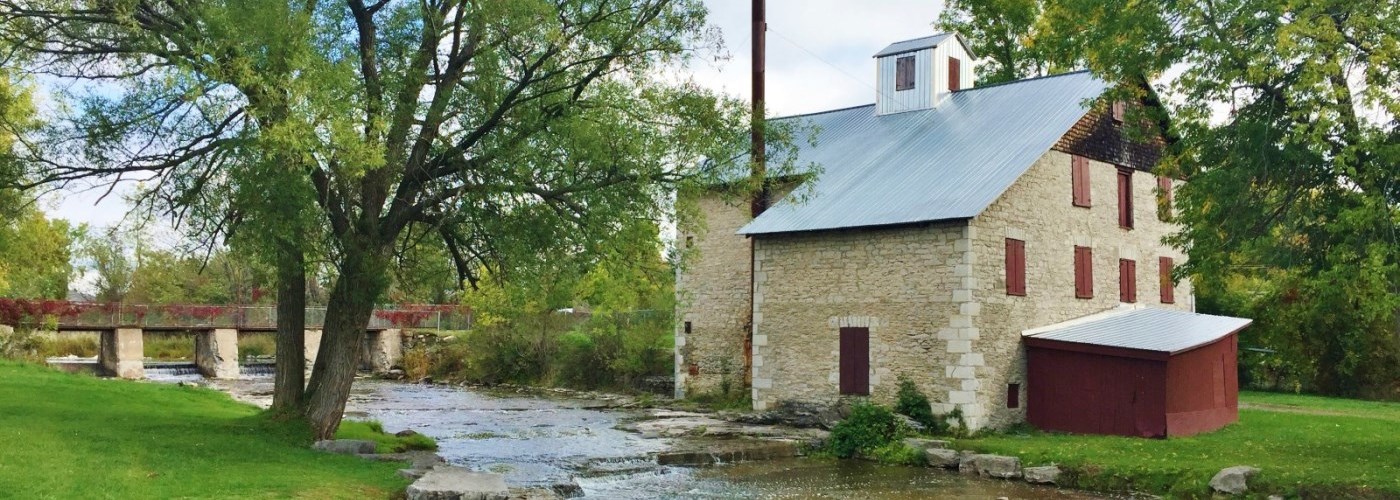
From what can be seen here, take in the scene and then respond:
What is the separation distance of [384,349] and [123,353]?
11.0 m

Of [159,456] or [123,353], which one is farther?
[123,353]

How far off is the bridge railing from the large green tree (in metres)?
22.5

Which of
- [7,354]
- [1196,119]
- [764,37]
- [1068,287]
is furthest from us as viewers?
[7,354]

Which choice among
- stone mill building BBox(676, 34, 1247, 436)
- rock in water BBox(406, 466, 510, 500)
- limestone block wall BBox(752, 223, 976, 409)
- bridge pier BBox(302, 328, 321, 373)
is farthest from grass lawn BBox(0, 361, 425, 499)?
bridge pier BBox(302, 328, 321, 373)

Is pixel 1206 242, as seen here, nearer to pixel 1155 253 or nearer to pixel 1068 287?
pixel 1068 287

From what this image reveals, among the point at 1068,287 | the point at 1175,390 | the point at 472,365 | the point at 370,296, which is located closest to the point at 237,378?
the point at 472,365

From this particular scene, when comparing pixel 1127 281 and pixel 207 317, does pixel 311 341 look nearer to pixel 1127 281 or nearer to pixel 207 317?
pixel 207 317

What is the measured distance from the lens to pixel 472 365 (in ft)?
131

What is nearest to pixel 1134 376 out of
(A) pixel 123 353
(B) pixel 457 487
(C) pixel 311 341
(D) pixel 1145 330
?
(D) pixel 1145 330

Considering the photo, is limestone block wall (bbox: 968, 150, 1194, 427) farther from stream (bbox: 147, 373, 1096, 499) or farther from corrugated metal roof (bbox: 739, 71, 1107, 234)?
stream (bbox: 147, 373, 1096, 499)

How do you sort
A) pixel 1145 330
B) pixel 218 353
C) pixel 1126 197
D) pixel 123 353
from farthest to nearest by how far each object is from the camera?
1. pixel 218 353
2. pixel 123 353
3. pixel 1126 197
4. pixel 1145 330

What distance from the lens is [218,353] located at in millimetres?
40969

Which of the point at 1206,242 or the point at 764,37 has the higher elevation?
the point at 764,37

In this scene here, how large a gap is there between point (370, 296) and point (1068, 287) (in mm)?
14701
